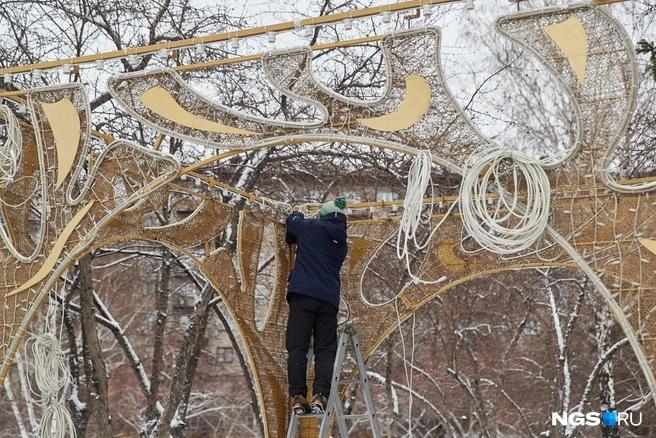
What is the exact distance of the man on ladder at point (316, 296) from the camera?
5172 mm

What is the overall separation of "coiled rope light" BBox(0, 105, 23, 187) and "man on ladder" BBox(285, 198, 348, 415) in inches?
69.5

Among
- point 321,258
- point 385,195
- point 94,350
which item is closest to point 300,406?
point 321,258

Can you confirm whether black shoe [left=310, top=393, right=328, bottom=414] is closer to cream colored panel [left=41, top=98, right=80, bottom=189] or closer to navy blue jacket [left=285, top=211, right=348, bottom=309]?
navy blue jacket [left=285, top=211, right=348, bottom=309]

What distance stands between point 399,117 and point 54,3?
21.4 feet

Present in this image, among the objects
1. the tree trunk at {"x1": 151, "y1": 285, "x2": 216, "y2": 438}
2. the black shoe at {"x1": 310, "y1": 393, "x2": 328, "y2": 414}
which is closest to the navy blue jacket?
the black shoe at {"x1": 310, "y1": 393, "x2": 328, "y2": 414}

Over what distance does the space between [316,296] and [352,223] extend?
169 centimetres

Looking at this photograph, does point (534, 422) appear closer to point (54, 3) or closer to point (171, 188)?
point (54, 3)

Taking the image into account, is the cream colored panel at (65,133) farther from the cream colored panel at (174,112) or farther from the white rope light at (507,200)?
the white rope light at (507,200)

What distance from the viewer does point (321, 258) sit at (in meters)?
5.20

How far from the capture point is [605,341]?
12.5 m

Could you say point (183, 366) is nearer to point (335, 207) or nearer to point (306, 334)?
point (306, 334)

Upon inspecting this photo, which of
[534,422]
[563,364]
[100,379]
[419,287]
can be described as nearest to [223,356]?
[534,422]

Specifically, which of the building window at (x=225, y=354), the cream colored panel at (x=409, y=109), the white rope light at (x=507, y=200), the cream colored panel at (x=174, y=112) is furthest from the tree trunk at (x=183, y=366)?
the building window at (x=225, y=354)

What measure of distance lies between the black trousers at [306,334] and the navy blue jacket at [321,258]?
5cm
